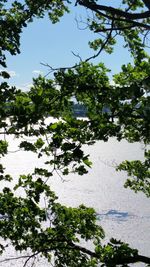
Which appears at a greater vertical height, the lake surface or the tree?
the lake surface

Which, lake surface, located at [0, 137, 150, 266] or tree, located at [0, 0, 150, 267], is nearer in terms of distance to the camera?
tree, located at [0, 0, 150, 267]

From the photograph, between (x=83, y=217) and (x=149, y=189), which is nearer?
(x=83, y=217)

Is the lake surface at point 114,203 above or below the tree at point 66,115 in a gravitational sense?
above

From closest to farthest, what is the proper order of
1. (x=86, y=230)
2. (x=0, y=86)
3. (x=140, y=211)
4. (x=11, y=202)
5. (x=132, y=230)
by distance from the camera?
(x=0, y=86) < (x=11, y=202) < (x=86, y=230) < (x=132, y=230) < (x=140, y=211)

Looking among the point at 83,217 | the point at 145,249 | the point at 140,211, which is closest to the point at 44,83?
the point at 83,217

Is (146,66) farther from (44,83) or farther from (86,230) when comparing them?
(86,230)

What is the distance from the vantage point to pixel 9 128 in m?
4.78

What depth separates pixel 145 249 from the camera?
23.9m

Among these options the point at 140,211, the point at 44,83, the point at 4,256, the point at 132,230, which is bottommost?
the point at 44,83

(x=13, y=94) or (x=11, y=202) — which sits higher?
(x=13, y=94)

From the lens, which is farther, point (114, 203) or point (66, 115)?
point (114, 203)

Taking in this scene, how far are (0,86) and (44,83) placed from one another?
1.01 metres

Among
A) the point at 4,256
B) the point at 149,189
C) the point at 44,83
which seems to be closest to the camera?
the point at 44,83

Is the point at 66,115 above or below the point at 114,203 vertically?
below
